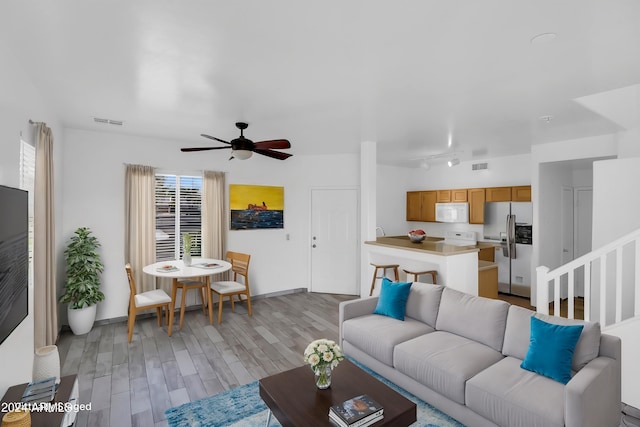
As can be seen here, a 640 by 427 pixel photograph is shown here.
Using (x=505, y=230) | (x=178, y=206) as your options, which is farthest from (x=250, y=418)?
(x=505, y=230)

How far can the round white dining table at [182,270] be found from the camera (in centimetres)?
402

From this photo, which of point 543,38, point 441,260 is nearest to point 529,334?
point 441,260

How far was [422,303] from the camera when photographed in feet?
10.9

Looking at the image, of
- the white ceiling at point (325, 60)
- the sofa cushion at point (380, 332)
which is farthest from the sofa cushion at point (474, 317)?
the white ceiling at point (325, 60)

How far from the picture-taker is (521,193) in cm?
560

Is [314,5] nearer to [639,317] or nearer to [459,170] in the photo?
[639,317]

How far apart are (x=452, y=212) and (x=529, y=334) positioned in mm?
4335

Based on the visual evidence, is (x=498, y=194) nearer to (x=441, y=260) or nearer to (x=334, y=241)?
(x=441, y=260)

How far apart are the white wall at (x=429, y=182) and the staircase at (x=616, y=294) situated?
8.99ft

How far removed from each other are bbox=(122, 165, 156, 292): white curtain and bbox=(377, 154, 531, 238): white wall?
4.51m

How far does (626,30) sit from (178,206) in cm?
510

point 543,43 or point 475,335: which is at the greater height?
point 543,43

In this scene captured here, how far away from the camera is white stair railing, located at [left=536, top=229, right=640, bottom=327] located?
282 centimetres

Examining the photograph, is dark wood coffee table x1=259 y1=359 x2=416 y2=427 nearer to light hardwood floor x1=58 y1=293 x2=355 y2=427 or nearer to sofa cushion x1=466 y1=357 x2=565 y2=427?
sofa cushion x1=466 y1=357 x2=565 y2=427
